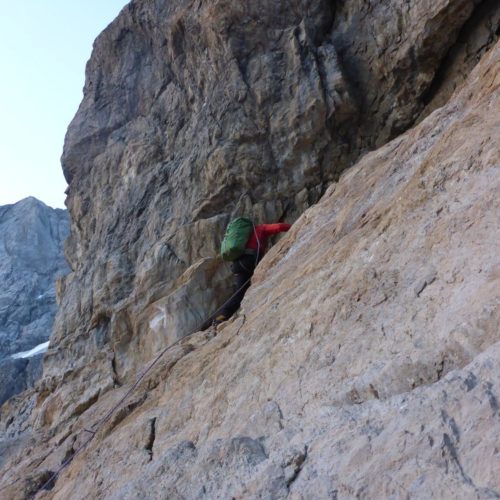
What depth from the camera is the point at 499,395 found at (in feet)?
9.93

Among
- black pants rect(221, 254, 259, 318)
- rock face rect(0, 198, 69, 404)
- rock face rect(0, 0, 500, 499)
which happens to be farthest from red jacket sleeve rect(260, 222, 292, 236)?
rock face rect(0, 198, 69, 404)

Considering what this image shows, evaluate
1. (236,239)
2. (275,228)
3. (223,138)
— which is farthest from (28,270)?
(275,228)

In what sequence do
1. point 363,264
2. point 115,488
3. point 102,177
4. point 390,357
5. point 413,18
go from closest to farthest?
point 390,357 < point 363,264 < point 115,488 < point 413,18 < point 102,177

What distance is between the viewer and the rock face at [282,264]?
144 inches

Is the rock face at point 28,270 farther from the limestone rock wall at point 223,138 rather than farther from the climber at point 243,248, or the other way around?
the climber at point 243,248

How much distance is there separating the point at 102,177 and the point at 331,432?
14.0m

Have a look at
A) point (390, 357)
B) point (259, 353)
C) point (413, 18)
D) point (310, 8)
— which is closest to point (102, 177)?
point (310, 8)

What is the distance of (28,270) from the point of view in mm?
61750

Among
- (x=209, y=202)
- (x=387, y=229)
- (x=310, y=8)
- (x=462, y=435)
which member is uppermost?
(x=310, y=8)

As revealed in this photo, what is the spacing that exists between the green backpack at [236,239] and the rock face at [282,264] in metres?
1.03

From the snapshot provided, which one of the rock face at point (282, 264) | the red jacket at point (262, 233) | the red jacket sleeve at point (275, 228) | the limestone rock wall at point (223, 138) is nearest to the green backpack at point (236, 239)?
the red jacket at point (262, 233)

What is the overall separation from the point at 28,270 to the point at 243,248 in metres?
57.2

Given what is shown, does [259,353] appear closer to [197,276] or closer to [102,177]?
[197,276]

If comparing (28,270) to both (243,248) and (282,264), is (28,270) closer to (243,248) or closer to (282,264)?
(243,248)
